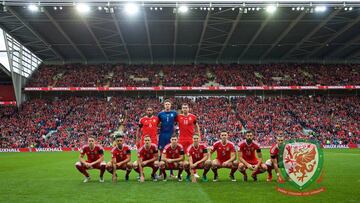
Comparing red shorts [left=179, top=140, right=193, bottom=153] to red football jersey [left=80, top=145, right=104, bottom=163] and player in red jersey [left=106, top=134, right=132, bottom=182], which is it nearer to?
player in red jersey [left=106, top=134, right=132, bottom=182]

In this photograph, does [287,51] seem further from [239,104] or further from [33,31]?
[33,31]

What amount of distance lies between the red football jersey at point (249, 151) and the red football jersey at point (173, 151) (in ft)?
5.58

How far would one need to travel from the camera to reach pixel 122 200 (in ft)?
24.0

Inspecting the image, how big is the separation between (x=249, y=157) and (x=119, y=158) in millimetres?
3735

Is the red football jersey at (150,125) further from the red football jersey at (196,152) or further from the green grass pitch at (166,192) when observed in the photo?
the green grass pitch at (166,192)

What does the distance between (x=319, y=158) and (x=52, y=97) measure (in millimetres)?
43609

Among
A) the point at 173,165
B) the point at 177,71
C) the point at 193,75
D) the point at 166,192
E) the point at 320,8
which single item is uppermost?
the point at 320,8

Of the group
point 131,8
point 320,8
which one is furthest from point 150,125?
point 320,8

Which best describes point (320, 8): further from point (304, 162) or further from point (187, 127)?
point (304, 162)

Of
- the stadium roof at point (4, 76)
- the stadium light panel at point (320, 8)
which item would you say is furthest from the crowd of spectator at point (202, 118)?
the stadium light panel at point (320, 8)

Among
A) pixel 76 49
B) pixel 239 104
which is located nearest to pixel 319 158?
pixel 239 104

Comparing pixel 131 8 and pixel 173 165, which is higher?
pixel 131 8

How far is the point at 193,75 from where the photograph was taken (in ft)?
148

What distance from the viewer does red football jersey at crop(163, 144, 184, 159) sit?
10625 millimetres
